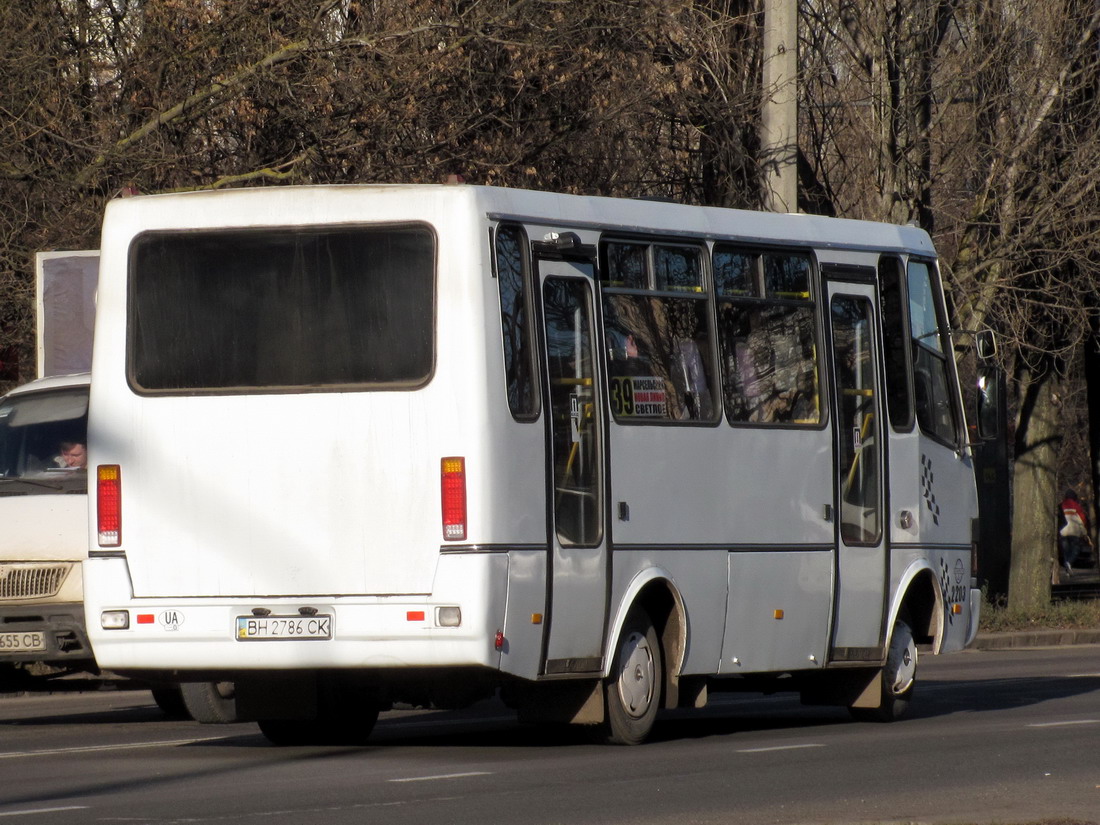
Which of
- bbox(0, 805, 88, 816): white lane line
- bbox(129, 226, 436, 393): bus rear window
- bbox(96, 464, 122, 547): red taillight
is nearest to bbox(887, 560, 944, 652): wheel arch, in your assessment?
bbox(129, 226, 436, 393): bus rear window

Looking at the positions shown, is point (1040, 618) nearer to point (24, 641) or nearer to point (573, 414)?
point (24, 641)

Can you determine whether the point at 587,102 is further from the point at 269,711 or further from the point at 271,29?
the point at 269,711

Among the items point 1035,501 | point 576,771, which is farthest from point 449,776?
point 1035,501

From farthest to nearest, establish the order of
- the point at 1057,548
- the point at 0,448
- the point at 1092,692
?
the point at 1057,548, the point at 1092,692, the point at 0,448

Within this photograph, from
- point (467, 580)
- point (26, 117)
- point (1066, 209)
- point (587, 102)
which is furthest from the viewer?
point (1066, 209)

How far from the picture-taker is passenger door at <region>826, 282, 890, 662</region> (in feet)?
41.5

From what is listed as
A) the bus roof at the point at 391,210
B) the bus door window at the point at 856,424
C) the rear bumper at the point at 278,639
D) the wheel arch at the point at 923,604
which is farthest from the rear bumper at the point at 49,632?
the wheel arch at the point at 923,604

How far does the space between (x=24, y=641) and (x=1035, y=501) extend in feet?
53.4

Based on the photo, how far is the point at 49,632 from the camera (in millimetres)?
13078

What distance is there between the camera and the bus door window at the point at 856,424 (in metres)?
12.7

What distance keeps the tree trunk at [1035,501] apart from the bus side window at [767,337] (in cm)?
1426

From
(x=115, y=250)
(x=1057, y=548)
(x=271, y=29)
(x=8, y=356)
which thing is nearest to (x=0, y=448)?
(x=115, y=250)

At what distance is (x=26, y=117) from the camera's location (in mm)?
19094

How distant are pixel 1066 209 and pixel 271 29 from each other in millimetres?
8721
